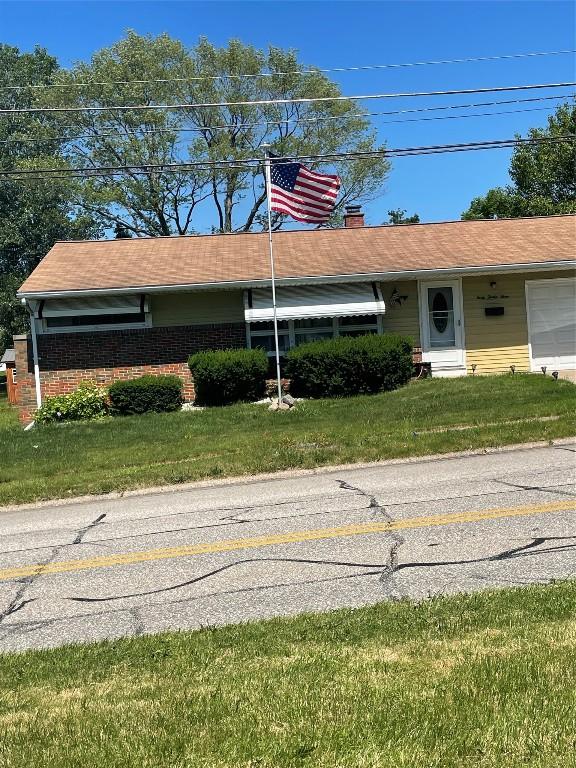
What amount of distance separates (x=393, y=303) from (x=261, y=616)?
14.6m

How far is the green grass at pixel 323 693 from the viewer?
2.87 m

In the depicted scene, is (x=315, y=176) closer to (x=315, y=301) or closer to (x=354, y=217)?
(x=315, y=301)

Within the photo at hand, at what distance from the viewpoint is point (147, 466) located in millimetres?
11375

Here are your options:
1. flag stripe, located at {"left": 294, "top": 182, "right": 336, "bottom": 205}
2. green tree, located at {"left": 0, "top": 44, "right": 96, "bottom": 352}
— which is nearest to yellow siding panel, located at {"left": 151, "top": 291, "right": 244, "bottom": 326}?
flag stripe, located at {"left": 294, "top": 182, "right": 336, "bottom": 205}

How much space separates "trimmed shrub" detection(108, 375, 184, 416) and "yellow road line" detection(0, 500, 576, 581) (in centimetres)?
1027

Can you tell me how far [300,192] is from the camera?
50.9ft

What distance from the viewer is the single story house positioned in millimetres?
17719

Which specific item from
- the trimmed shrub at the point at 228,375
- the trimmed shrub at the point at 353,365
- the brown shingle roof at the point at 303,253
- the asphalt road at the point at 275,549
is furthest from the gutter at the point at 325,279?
the asphalt road at the point at 275,549

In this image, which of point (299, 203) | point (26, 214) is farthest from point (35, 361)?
point (26, 214)

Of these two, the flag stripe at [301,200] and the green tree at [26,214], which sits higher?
the green tree at [26,214]

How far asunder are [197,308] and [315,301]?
2971 millimetres

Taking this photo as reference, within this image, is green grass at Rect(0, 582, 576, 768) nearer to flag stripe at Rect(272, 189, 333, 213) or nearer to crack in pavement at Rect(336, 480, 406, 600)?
crack in pavement at Rect(336, 480, 406, 600)

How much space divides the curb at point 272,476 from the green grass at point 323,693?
5627 millimetres

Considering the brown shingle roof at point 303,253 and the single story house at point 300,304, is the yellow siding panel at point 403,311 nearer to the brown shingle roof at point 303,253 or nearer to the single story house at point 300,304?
the single story house at point 300,304
